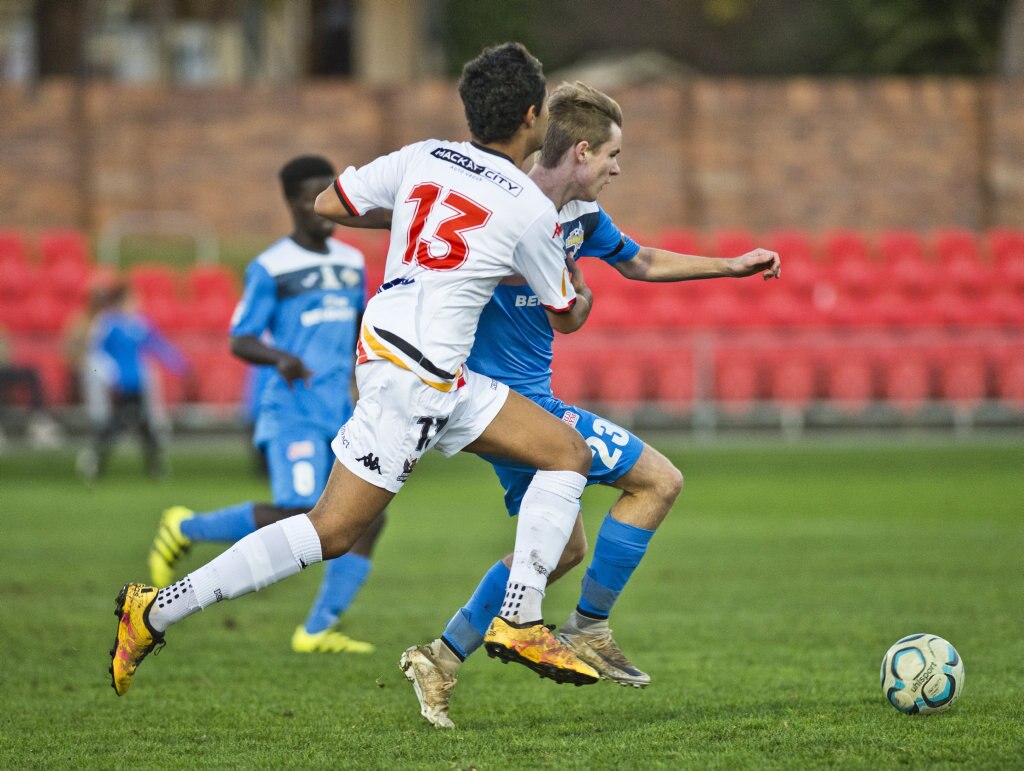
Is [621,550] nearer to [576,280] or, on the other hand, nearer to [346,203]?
[576,280]

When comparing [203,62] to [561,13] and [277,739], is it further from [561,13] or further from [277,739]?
[277,739]

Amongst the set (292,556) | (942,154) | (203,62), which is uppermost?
(203,62)

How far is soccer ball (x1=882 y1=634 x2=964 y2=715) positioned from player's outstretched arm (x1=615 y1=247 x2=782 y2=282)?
55.6 inches

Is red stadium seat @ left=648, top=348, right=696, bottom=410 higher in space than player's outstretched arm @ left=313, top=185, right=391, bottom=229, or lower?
lower

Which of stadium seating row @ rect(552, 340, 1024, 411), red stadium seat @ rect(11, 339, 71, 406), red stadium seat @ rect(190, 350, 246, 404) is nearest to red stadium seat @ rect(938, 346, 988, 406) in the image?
stadium seating row @ rect(552, 340, 1024, 411)

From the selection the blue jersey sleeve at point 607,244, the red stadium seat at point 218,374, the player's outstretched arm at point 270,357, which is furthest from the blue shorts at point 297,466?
the red stadium seat at point 218,374

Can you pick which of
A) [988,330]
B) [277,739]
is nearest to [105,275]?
[988,330]

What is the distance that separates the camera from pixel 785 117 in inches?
1037

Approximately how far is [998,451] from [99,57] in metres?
21.4

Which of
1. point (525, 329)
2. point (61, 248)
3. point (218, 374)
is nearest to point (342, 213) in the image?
point (525, 329)

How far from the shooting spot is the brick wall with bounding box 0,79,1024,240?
2536 centimetres

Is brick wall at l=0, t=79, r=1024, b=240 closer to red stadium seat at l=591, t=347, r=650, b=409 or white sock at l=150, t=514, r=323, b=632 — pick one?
red stadium seat at l=591, t=347, r=650, b=409

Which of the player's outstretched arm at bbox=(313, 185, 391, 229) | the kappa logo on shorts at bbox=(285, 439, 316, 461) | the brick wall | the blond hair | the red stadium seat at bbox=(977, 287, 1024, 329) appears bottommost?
the red stadium seat at bbox=(977, 287, 1024, 329)

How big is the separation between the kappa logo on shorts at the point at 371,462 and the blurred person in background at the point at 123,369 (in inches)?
489
